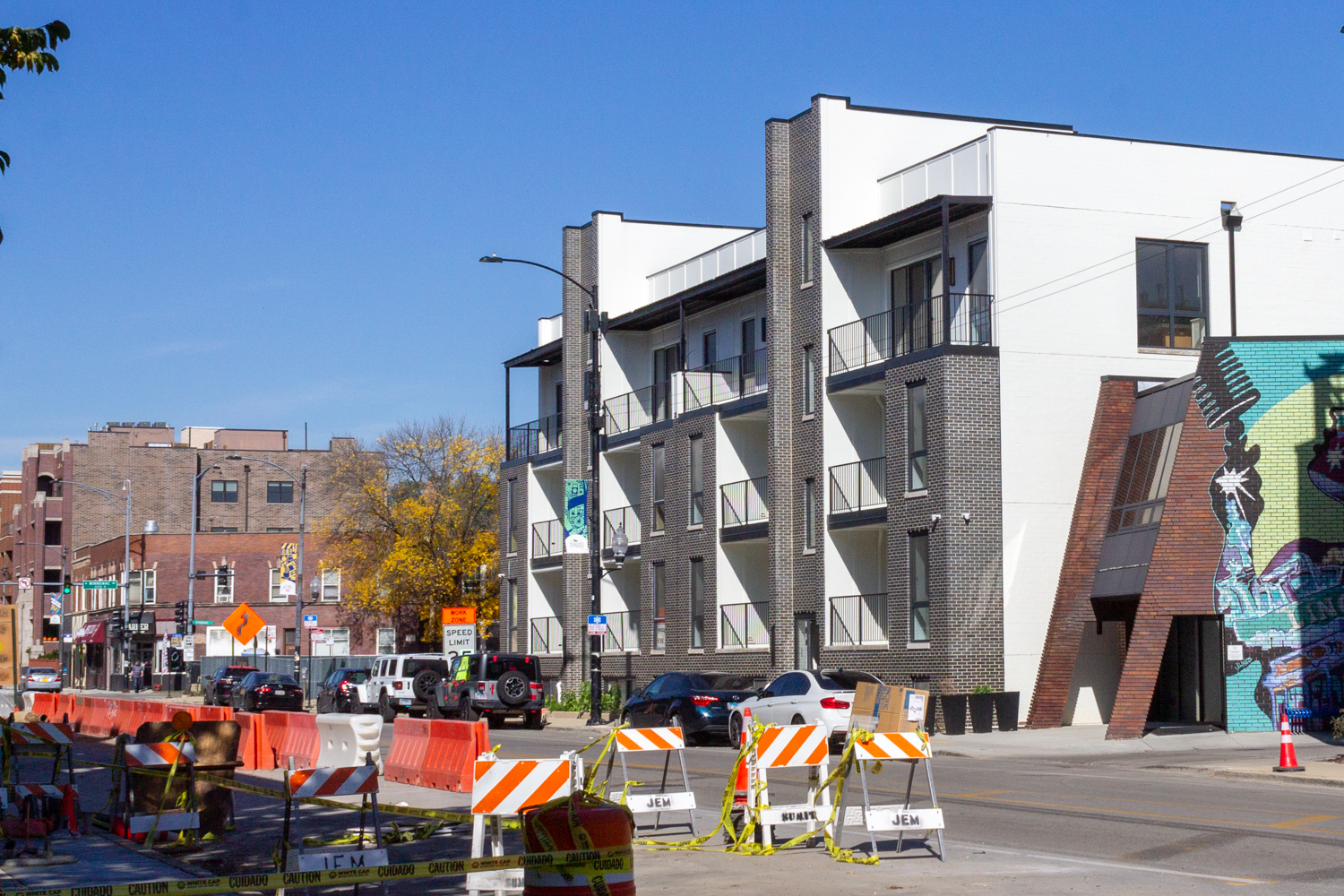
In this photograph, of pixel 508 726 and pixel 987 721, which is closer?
pixel 987 721

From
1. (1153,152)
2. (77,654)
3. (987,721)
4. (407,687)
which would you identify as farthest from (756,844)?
(77,654)

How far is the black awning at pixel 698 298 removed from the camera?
4238 cm

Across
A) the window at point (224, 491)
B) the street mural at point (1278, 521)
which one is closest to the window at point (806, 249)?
the street mural at point (1278, 521)

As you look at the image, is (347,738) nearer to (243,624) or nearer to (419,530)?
(243,624)

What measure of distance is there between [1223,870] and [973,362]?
23.2m

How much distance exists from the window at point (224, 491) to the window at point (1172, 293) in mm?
80510

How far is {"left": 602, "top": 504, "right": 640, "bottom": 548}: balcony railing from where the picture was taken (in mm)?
49656

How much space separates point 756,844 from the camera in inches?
544

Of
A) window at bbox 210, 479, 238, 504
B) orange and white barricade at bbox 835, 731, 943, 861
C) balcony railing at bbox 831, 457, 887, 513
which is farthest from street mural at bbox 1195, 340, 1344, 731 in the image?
window at bbox 210, 479, 238, 504

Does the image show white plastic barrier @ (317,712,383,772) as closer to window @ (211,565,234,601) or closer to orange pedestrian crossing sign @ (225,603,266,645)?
orange pedestrian crossing sign @ (225,603,266,645)

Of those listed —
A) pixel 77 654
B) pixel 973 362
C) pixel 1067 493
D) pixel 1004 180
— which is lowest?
pixel 77 654

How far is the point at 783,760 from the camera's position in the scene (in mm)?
13680

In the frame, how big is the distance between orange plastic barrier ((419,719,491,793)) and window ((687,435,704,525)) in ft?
79.9

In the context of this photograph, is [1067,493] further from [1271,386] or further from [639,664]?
[639,664]
